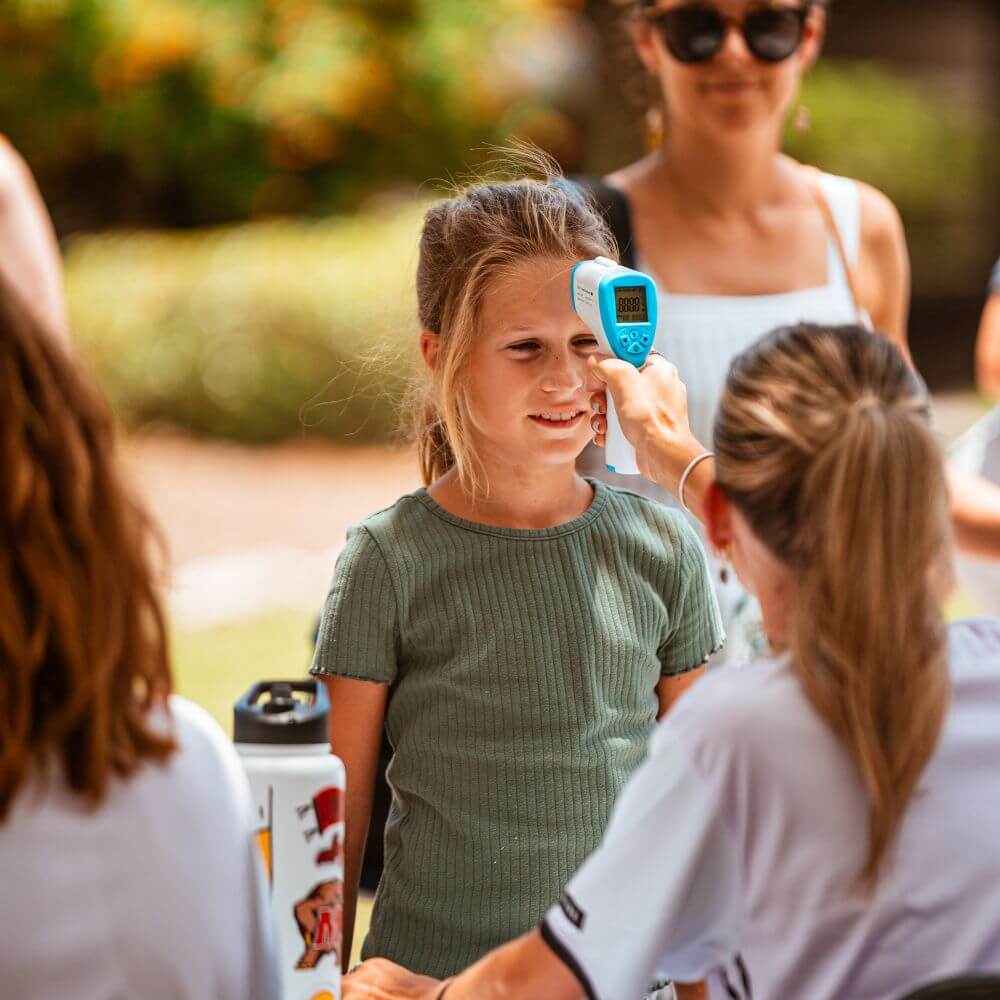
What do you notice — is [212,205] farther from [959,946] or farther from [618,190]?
[959,946]

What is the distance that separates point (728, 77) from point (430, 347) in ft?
3.28

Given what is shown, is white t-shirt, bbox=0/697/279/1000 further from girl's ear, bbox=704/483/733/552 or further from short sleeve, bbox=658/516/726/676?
short sleeve, bbox=658/516/726/676

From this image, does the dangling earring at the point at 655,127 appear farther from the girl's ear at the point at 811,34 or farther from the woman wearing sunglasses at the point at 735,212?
the girl's ear at the point at 811,34

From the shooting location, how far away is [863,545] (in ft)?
4.94

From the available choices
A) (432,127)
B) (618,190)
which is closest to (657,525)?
(618,190)

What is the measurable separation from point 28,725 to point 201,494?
8817 mm

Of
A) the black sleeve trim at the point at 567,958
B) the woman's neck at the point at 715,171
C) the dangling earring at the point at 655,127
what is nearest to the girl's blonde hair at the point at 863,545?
the black sleeve trim at the point at 567,958

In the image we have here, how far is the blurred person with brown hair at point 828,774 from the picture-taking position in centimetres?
148

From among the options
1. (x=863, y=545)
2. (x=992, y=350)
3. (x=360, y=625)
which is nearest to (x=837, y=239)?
(x=992, y=350)

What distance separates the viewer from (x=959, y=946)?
1.47 meters

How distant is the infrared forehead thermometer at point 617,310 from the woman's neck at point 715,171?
96cm

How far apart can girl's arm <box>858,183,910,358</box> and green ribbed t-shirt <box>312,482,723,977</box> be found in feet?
3.92

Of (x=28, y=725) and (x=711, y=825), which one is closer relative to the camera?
(x=28, y=725)

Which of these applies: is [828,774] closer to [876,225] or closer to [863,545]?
[863,545]
